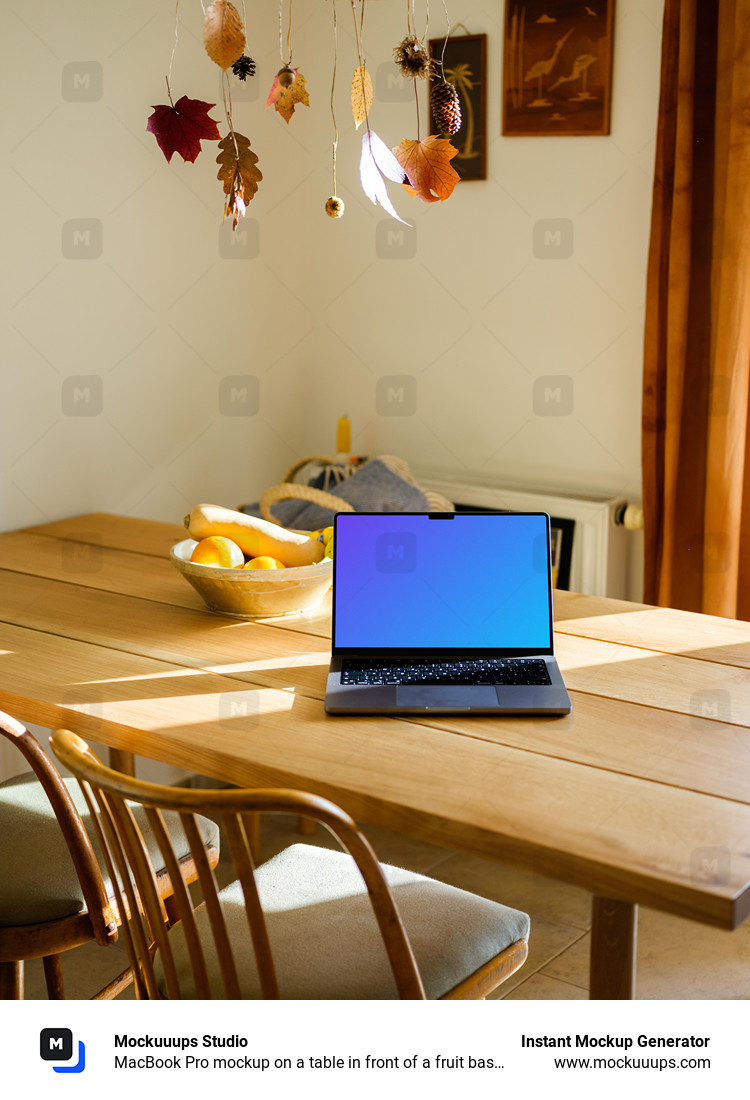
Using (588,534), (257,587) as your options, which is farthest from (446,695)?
(588,534)

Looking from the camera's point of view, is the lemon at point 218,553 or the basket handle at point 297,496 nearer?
the lemon at point 218,553

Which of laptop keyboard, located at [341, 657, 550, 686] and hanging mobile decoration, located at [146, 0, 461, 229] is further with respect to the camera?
laptop keyboard, located at [341, 657, 550, 686]

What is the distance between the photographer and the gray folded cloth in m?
2.49

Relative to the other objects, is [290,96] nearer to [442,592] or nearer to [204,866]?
[442,592]

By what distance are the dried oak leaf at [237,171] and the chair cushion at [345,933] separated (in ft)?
2.83

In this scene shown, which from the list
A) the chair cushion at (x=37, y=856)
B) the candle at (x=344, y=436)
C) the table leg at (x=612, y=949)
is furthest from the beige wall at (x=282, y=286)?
the table leg at (x=612, y=949)

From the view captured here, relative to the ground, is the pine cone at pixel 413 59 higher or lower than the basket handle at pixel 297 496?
higher

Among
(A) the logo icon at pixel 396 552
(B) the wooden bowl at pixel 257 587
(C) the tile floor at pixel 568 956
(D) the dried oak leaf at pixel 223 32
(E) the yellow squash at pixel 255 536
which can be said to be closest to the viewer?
(D) the dried oak leaf at pixel 223 32

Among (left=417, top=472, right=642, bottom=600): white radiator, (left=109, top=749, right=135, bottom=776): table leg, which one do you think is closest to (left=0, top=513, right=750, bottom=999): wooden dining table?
(left=109, top=749, right=135, bottom=776): table leg

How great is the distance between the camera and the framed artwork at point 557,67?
2.58 metres

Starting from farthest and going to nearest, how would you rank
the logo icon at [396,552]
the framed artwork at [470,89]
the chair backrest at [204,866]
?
the framed artwork at [470,89], the logo icon at [396,552], the chair backrest at [204,866]
